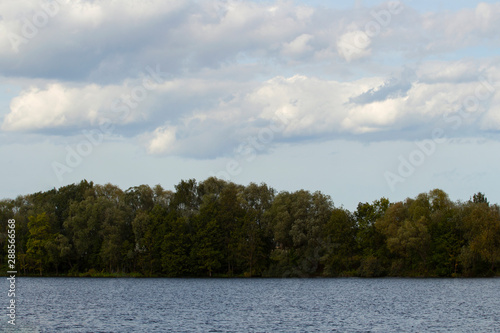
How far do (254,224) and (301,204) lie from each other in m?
10.7

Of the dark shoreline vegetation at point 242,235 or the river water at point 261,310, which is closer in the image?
the river water at point 261,310

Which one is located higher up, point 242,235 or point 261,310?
point 242,235

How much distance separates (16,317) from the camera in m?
50.9

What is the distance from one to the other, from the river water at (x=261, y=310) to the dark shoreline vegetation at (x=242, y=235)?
82.4 ft

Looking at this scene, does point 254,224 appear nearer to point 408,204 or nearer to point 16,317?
point 408,204

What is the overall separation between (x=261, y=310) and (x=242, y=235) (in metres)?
61.2

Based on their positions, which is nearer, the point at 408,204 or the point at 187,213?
the point at 408,204

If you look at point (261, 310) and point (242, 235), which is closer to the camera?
point (261, 310)

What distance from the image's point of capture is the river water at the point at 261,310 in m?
46.4

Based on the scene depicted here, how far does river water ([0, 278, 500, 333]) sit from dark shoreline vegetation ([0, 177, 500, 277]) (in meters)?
25.1

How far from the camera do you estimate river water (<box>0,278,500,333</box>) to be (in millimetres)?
46438

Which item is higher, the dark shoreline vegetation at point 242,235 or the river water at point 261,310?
the dark shoreline vegetation at point 242,235

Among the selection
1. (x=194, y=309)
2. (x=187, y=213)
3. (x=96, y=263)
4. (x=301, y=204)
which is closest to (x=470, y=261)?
(x=301, y=204)

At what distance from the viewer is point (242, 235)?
392ft
